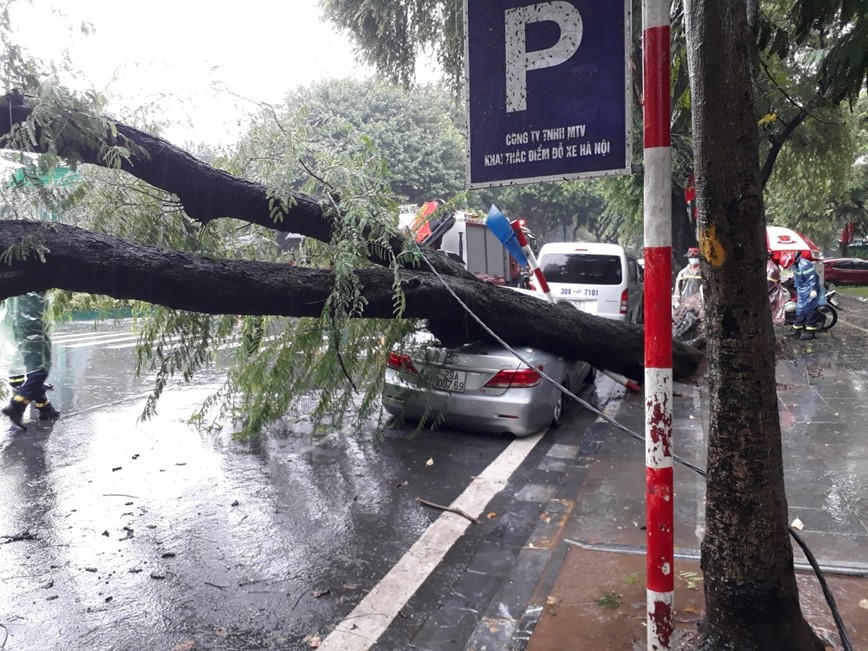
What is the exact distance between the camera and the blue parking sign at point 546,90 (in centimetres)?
293

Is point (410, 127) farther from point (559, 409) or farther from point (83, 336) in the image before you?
point (559, 409)

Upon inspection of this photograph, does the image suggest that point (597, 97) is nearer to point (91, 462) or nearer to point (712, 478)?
point (712, 478)

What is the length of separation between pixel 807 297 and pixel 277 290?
11.5m

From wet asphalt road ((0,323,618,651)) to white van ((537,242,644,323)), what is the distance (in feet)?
18.9

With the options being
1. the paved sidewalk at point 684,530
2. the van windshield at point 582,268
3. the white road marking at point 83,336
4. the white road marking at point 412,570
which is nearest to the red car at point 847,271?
the van windshield at point 582,268

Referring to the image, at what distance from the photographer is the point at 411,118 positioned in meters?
27.2

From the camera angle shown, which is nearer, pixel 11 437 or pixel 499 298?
pixel 499 298

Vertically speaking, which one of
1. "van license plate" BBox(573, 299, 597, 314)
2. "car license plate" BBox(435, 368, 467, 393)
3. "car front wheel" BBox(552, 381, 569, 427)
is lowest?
Result: "car front wheel" BBox(552, 381, 569, 427)

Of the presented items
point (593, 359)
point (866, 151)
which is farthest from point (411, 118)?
point (593, 359)

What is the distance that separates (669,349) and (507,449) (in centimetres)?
416

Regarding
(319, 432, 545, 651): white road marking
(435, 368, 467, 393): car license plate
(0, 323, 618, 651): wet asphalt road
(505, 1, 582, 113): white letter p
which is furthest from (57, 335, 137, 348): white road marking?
(505, 1, 582, 113): white letter p

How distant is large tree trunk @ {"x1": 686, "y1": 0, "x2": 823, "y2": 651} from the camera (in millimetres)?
2711

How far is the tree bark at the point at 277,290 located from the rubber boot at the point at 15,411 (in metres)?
3.94

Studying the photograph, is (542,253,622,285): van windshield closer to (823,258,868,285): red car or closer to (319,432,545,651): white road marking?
(319,432,545,651): white road marking
